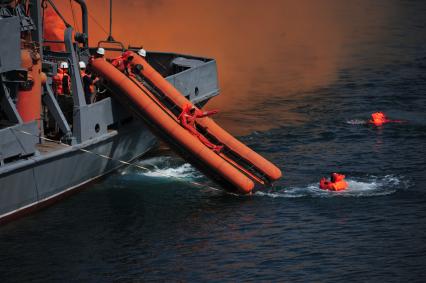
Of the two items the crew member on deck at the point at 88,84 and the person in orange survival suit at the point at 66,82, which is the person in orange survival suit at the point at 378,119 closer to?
the crew member on deck at the point at 88,84

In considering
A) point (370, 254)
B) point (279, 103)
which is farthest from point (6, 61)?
point (279, 103)

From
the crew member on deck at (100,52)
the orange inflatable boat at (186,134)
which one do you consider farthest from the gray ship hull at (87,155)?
the crew member on deck at (100,52)

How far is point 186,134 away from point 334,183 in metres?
5.41

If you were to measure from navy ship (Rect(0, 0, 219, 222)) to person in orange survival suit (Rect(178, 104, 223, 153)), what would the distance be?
263 cm

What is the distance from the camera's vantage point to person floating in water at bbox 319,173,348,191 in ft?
129

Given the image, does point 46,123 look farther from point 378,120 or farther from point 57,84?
point 378,120

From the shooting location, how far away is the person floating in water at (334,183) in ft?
129

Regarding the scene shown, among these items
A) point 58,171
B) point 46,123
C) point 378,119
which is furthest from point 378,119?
point 58,171

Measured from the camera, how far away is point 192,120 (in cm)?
4062

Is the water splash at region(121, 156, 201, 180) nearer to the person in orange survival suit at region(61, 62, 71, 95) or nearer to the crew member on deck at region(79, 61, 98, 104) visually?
the crew member on deck at region(79, 61, 98, 104)

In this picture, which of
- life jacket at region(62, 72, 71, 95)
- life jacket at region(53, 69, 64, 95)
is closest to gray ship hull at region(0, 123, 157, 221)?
life jacket at region(62, 72, 71, 95)

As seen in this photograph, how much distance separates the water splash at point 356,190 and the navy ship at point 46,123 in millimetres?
6221

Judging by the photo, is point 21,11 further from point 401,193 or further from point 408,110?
point 408,110

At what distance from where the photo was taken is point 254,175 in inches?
1577
